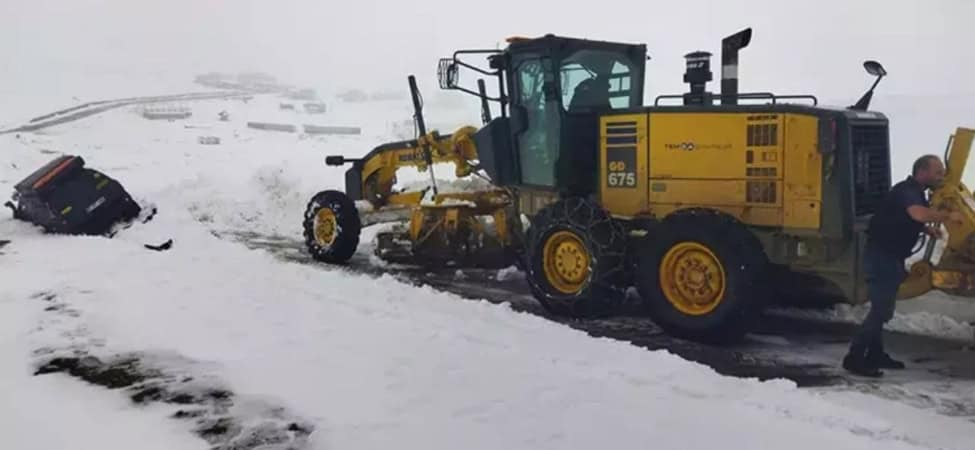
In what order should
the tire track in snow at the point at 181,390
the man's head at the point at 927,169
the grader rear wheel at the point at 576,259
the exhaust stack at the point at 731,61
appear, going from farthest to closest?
1. the exhaust stack at the point at 731,61
2. the grader rear wheel at the point at 576,259
3. the man's head at the point at 927,169
4. the tire track in snow at the point at 181,390

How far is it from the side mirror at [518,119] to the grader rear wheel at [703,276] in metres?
2.39

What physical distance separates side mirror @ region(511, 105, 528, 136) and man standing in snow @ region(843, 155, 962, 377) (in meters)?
3.99

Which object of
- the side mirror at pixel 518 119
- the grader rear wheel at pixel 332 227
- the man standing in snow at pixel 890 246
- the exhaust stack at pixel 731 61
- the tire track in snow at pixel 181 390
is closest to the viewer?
the tire track in snow at pixel 181 390

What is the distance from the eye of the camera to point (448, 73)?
30.0ft

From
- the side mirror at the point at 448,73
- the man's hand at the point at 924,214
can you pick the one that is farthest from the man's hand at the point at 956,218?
the side mirror at the point at 448,73

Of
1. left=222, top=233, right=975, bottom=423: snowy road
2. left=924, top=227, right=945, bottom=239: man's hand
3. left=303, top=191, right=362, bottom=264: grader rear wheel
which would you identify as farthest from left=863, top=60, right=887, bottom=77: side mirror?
A: left=303, top=191, right=362, bottom=264: grader rear wheel

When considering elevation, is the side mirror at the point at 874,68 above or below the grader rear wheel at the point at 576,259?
above

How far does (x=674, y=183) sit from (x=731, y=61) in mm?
1731

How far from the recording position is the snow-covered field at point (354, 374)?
15.7ft

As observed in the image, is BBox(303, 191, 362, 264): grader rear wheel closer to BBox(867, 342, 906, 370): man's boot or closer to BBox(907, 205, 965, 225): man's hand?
BBox(867, 342, 906, 370): man's boot

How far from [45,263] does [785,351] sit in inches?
336

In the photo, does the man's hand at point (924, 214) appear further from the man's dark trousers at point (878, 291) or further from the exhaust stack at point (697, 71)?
the exhaust stack at point (697, 71)

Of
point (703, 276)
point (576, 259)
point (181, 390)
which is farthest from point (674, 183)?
point (181, 390)

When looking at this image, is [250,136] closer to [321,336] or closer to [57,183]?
[57,183]
